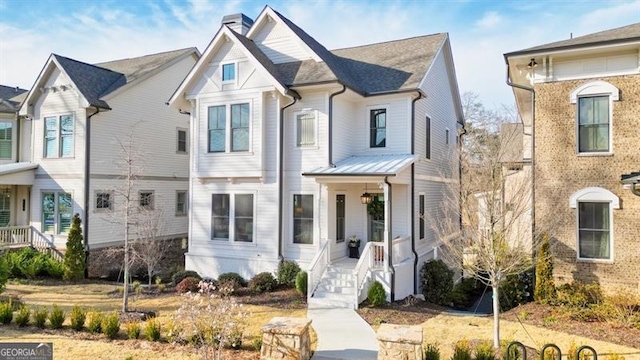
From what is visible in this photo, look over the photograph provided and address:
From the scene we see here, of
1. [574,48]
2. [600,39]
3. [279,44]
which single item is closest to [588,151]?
[574,48]

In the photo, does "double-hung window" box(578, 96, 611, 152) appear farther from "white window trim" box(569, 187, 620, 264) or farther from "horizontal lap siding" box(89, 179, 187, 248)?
"horizontal lap siding" box(89, 179, 187, 248)

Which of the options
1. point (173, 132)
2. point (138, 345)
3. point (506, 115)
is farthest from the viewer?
point (506, 115)

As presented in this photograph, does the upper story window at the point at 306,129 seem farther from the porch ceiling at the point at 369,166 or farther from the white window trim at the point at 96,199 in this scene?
the white window trim at the point at 96,199

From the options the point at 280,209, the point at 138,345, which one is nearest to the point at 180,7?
the point at 280,209

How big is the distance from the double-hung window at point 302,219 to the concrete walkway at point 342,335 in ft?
10.7

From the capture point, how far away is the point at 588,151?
12.2m

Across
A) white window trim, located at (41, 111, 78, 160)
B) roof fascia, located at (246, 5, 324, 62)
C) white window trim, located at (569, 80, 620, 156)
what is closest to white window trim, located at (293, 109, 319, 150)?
roof fascia, located at (246, 5, 324, 62)

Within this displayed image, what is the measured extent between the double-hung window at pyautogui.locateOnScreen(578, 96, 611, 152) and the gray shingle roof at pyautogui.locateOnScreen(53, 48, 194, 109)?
1782 cm

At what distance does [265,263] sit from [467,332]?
7298 mm

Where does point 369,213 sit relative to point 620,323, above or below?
above

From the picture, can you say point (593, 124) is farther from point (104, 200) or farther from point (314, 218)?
point (104, 200)

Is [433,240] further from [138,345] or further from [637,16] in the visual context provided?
[138,345]

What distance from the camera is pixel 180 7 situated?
516 inches

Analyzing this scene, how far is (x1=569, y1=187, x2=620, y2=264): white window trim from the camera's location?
11672mm
